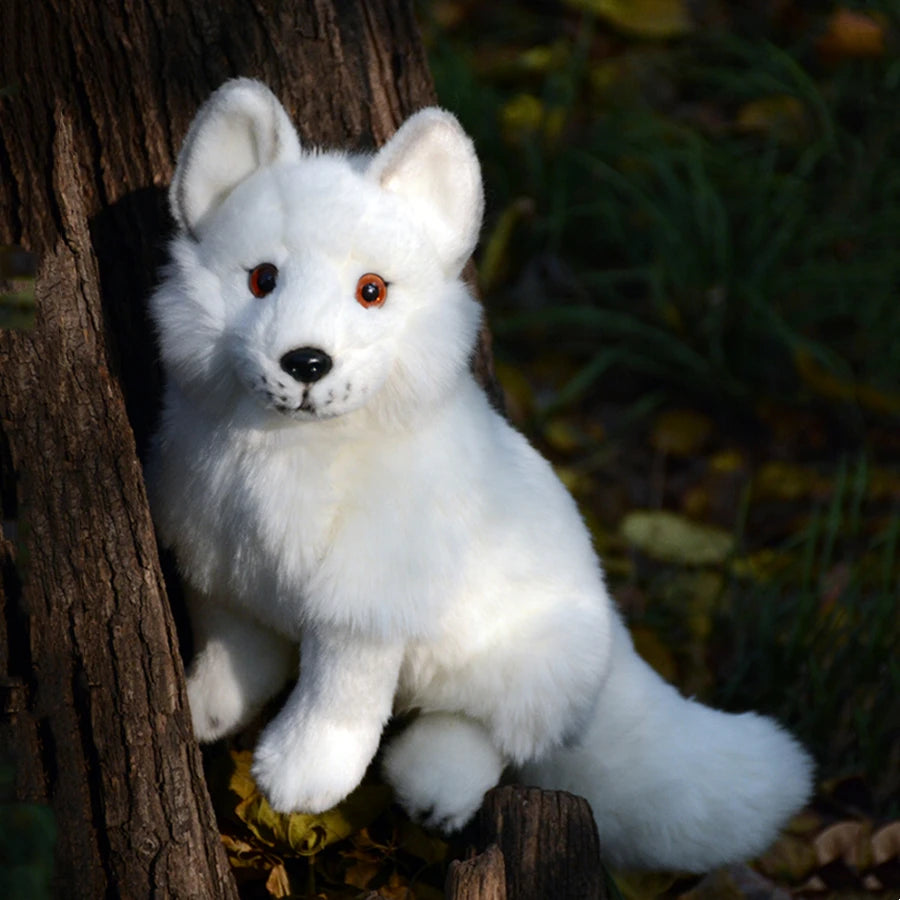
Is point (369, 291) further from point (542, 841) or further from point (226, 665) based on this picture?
point (542, 841)

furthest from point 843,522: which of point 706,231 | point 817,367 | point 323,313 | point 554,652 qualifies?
point 323,313

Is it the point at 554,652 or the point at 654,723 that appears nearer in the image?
the point at 554,652

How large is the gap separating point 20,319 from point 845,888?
1.89m

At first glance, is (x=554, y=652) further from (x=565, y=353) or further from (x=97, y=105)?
(x=565, y=353)

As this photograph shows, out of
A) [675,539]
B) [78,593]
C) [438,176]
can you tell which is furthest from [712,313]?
[78,593]

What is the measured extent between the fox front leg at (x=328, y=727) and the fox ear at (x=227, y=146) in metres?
0.61

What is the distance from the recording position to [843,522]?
3449mm

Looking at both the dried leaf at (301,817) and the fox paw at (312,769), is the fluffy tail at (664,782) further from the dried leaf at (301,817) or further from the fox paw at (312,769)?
the fox paw at (312,769)

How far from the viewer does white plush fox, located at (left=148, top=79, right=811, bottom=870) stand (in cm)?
163

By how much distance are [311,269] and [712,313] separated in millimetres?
2268

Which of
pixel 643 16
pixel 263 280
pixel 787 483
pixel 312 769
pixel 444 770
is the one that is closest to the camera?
pixel 263 280

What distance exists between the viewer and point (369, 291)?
1.64 meters

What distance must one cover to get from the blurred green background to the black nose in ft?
5.19

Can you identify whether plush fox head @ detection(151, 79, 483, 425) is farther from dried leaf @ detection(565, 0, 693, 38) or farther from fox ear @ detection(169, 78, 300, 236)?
dried leaf @ detection(565, 0, 693, 38)
